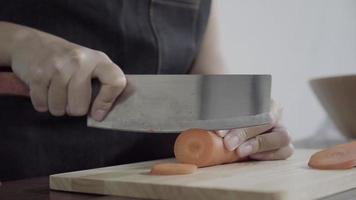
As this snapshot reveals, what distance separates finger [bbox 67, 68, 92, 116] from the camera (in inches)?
31.2

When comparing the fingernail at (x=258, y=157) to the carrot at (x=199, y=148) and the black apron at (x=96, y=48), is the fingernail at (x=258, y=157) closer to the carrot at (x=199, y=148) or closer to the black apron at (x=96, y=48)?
the carrot at (x=199, y=148)

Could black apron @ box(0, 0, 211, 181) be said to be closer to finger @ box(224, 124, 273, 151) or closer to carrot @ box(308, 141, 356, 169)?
finger @ box(224, 124, 273, 151)

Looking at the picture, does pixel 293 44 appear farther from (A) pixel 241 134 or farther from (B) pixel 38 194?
(B) pixel 38 194

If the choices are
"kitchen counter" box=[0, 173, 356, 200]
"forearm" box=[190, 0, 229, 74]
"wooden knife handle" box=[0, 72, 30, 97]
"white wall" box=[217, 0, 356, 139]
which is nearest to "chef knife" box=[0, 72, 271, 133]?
"wooden knife handle" box=[0, 72, 30, 97]

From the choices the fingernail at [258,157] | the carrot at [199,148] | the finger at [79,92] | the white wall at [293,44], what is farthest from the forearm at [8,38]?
the white wall at [293,44]

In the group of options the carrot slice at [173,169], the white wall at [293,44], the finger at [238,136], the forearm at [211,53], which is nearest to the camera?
the carrot slice at [173,169]

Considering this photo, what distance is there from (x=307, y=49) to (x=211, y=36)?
0.77 metres

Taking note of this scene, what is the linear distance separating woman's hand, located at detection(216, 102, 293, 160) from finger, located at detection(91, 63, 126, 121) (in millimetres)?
150

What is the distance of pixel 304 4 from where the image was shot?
73.3 inches

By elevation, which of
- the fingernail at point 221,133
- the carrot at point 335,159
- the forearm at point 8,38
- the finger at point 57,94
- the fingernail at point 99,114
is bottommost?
the carrot at point 335,159

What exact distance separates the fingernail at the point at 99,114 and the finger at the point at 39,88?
6cm

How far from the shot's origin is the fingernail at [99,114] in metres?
0.83

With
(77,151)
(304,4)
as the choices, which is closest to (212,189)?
(77,151)

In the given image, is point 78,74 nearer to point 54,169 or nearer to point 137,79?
point 137,79
